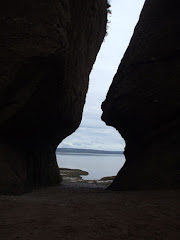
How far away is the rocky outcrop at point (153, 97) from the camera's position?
11656 mm

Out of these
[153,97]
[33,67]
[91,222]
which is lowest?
[91,222]

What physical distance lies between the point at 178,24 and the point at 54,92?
8.41 meters

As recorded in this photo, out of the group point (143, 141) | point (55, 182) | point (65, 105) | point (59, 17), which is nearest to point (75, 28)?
point (59, 17)

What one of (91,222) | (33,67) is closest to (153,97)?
(33,67)

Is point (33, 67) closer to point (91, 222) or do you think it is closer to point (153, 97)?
point (153, 97)

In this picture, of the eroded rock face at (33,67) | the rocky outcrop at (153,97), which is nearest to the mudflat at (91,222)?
the eroded rock face at (33,67)

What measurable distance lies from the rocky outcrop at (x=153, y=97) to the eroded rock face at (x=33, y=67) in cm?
353

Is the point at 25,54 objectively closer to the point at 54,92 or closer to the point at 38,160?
the point at 54,92

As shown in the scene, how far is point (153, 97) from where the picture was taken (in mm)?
13188

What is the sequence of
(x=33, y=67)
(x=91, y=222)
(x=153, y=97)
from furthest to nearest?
(x=153, y=97) → (x=33, y=67) → (x=91, y=222)

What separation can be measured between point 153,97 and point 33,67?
7.18 m

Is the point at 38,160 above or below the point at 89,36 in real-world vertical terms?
below

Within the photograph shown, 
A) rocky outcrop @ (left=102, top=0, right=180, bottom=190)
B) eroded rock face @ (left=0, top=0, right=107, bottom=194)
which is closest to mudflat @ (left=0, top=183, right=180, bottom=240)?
eroded rock face @ (left=0, top=0, right=107, bottom=194)

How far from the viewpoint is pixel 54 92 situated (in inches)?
490
